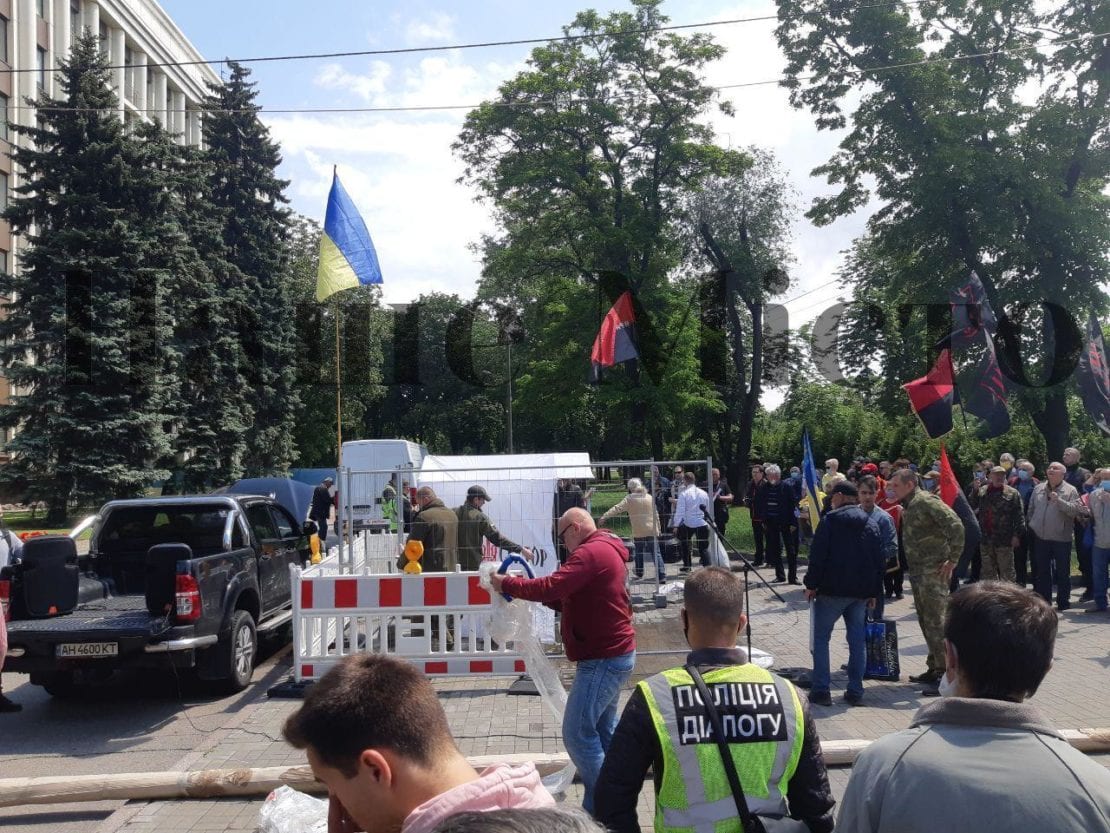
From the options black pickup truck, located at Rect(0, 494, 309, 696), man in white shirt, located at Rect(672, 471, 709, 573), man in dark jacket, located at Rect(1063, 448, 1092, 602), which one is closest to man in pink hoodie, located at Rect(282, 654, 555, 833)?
black pickup truck, located at Rect(0, 494, 309, 696)

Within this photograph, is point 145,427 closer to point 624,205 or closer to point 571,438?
point 624,205

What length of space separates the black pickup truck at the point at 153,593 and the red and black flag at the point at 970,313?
1207cm

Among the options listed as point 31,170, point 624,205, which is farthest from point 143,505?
point 624,205

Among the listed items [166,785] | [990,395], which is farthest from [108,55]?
[166,785]

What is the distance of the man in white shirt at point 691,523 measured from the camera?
12.5 m

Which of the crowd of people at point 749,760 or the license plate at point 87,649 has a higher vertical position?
the crowd of people at point 749,760

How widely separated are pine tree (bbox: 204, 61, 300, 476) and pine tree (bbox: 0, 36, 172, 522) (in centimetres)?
1116

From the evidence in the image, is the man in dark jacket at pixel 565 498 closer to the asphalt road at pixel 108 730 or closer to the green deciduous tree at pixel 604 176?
the asphalt road at pixel 108 730

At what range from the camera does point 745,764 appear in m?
2.67

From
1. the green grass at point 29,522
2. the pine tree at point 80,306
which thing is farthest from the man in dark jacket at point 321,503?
the pine tree at point 80,306

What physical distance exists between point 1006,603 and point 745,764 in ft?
2.91

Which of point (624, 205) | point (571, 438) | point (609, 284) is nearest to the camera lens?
point (609, 284)

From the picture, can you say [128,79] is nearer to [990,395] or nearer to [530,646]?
A: [990,395]

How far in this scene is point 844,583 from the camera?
7641mm
